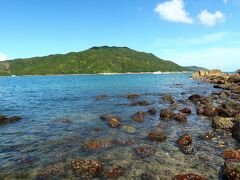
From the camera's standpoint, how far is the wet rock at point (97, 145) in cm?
1937

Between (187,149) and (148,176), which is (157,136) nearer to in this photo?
(187,149)

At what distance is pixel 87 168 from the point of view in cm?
1516

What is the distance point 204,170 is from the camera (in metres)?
15.2

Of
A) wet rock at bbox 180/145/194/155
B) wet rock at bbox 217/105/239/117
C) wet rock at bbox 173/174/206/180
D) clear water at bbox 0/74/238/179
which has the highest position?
wet rock at bbox 217/105/239/117

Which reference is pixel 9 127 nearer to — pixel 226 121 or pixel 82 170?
pixel 82 170

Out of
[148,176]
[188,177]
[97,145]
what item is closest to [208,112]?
[97,145]

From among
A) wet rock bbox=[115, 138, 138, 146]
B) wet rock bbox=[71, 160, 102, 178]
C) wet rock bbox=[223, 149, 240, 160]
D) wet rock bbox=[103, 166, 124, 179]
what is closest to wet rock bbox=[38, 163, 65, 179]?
wet rock bbox=[71, 160, 102, 178]

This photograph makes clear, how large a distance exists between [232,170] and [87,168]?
A: 7.90 metres

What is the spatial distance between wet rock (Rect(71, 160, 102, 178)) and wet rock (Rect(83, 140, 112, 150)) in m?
3.36

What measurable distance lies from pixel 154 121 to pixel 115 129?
584cm

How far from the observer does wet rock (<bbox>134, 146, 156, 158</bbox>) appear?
17922mm

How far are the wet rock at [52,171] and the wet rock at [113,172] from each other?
2.53 meters

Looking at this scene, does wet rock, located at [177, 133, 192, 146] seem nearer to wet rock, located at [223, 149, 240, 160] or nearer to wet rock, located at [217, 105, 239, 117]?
wet rock, located at [223, 149, 240, 160]

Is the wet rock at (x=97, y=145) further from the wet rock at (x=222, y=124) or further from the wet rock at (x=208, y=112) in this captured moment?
the wet rock at (x=208, y=112)
